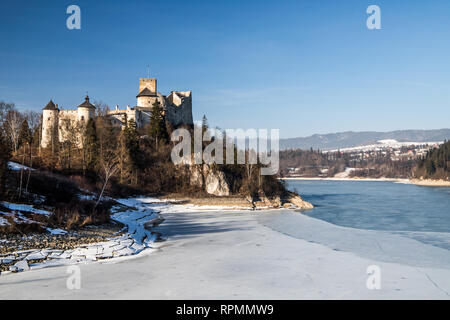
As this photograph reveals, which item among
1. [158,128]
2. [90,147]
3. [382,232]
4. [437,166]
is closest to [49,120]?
[90,147]

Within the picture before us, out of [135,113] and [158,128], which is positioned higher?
[135,113]

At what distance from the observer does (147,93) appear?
170 ft

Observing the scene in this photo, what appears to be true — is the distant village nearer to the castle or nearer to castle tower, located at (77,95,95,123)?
the castle

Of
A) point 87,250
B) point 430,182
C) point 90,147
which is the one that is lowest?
point 430,182

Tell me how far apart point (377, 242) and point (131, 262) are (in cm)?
1134

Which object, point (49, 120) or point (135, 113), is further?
point (135, 113)

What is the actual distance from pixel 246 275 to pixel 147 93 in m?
44.4

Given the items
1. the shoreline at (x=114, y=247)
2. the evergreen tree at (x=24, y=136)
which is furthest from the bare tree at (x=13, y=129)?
the shoreline at (x=114, y=247)

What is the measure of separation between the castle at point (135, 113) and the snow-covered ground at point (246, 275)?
1212 inches

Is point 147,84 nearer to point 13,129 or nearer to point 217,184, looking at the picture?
point 217,184

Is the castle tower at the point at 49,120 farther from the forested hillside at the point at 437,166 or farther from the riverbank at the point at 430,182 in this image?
the forested hillside at the point at 437,166

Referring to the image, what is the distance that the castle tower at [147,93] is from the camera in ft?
169
